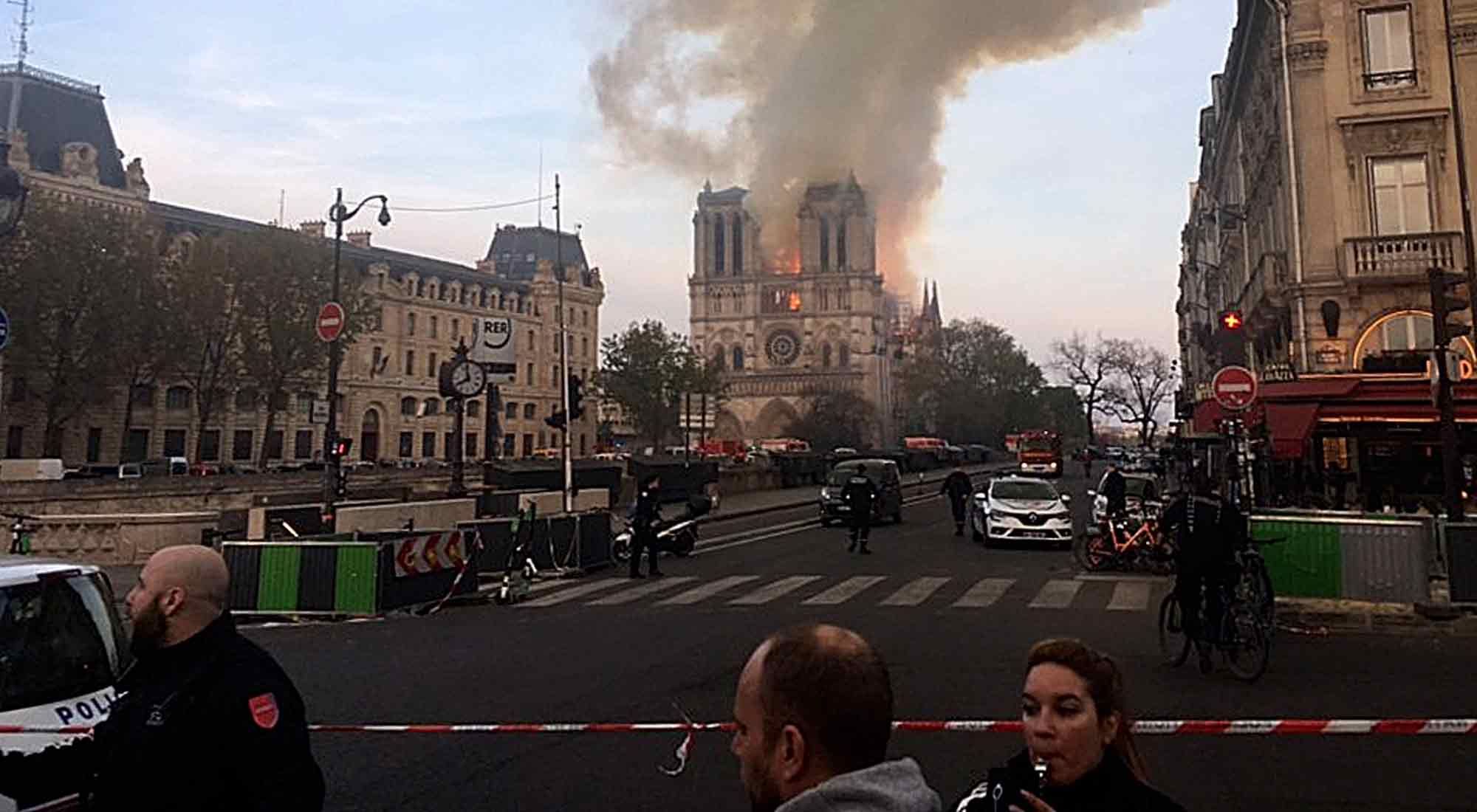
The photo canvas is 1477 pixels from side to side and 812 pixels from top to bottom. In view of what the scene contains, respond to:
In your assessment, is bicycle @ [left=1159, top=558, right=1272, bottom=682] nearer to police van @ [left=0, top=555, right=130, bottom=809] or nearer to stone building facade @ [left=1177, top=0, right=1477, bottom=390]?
police van @ [left=0, top=555, right=130, bottom=809]

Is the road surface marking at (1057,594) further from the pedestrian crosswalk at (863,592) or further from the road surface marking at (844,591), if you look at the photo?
the road surface marking at (844,591)

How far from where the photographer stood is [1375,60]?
24078mm

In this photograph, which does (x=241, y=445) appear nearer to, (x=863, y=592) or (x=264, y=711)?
(x=863, y=592)

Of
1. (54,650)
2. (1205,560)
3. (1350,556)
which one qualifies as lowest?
(1350,556)

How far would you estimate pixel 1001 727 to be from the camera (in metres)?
7.02

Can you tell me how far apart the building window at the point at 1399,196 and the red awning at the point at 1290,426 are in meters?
5.91

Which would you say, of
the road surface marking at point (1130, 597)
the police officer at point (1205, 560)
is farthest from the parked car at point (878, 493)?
the police officer at point (1205, 560)

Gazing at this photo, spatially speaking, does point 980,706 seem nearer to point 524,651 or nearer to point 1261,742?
point 1261,742

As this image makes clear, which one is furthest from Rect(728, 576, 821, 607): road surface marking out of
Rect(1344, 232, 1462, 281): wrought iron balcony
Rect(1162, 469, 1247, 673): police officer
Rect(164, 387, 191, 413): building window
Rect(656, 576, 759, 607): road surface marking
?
Rect(164, 387, 191, 413): building window

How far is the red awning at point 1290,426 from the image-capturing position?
66.3 ft

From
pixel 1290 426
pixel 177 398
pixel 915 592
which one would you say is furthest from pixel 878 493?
pixel 177 398

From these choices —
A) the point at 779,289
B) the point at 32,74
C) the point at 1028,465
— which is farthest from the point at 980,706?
the point at 779,289

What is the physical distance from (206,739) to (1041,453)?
64413 mm

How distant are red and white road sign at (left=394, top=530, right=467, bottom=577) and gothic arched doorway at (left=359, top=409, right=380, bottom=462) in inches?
2660
